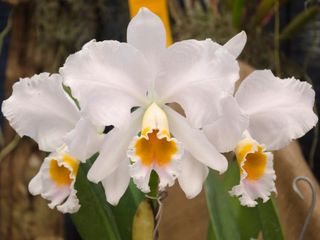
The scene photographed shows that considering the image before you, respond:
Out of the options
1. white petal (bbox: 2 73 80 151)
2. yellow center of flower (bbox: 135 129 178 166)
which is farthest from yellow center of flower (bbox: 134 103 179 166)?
white petal (bbox: 2 73 80 151)

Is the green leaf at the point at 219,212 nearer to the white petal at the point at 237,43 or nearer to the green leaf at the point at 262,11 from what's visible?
the white petal at the point at 237,43

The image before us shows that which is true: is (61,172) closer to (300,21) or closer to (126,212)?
(126,212)

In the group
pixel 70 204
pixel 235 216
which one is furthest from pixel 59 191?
pixel 235 216

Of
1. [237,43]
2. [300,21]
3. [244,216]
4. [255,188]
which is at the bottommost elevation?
[300,21]

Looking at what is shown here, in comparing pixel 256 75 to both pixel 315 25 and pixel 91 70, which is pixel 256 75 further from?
pixel 315 25

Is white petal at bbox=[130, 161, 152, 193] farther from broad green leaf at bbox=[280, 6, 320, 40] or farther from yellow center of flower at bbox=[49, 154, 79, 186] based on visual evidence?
broad green leaf at bbox=[280, 6, 320, 40]

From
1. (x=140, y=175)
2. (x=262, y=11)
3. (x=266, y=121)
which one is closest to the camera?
(x=140, y=175)

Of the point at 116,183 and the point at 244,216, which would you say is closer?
the point at 116,183
